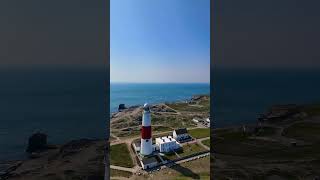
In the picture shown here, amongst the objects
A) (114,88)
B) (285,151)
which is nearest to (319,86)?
(285,151)

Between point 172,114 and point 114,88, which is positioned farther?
point 172,114

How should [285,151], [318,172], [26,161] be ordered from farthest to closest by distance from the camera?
[285,151]
[318,172]
[26,161]

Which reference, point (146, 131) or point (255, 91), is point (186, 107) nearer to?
point (146, 131)

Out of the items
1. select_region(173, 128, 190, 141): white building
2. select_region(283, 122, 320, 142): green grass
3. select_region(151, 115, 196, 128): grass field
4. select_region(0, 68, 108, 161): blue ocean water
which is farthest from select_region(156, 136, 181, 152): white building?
select_region(0, 68, 108, 161): blue ocean water

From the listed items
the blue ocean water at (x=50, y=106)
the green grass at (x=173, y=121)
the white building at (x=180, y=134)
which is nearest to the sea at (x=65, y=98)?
the blue ocean water at (x=50, y=106)

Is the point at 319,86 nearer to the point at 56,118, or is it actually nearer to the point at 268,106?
the point at 268,106

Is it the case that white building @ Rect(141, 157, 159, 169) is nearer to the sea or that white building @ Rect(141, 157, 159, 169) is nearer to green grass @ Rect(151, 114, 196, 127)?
green grass @ Rect(151, 114, 196, 127)
